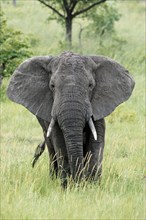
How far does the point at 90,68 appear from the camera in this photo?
19.9 ft

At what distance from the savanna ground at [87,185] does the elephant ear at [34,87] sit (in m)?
0.61

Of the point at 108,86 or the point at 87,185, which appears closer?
the point at 87,185

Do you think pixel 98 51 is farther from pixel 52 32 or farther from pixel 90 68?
pixel 90 68

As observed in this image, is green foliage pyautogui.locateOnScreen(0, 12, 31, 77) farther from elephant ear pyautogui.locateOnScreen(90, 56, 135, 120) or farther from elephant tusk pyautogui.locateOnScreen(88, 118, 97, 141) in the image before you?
elephant tusk pyautogui.locateOnScreen(88, 118, 97, 141)

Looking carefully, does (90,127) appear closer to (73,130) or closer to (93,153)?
(73,130)

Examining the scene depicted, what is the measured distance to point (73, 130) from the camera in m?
5.57

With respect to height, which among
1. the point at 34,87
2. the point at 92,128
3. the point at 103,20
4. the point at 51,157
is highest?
the point at 34,87

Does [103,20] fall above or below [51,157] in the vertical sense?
above

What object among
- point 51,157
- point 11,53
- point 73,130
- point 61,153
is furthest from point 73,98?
point 11,53

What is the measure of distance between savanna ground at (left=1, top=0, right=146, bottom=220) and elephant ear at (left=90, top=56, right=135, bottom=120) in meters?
0.71

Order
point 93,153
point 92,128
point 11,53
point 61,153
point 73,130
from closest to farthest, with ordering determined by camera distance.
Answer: point 73,130
point 92,128
point 61,153
point 93,153
point 11,53

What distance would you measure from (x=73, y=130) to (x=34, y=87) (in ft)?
3.14

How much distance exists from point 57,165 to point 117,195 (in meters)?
1.41

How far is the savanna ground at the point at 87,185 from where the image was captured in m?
4.73
